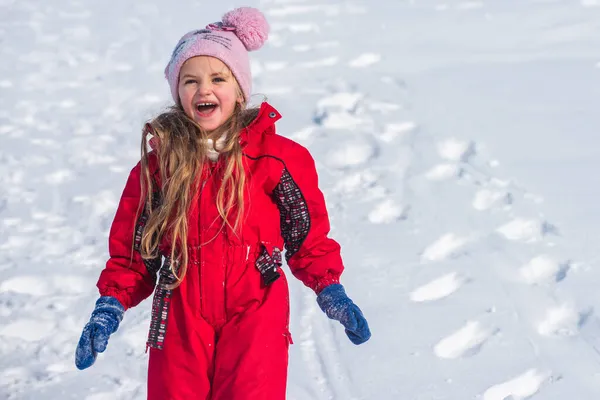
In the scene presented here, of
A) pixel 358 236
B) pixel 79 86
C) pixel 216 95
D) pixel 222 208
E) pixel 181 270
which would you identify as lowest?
pixel 358 236

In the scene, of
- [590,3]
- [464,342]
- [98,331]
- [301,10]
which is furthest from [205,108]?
[590,3]

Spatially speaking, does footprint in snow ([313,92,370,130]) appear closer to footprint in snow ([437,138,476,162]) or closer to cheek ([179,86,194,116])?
footprint in snow ([437,138,476,162])

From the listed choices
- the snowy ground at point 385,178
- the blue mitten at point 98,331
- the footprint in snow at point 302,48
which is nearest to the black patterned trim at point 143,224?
the blue mitten at point 98,331

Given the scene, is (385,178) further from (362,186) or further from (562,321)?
(562,321)

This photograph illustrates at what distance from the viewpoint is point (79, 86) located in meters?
6.10

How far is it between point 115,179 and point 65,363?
5.44ft

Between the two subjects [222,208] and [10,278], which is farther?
[10,278]

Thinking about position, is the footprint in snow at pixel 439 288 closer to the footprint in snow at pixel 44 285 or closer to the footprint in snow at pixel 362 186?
the footprint in snow at pixel 362 186

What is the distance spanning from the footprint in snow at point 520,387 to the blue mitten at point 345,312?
3.19ft

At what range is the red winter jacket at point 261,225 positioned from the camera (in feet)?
7.63

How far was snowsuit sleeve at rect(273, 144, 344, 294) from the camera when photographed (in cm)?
244

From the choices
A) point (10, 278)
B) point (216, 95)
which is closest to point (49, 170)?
point (10, 278)

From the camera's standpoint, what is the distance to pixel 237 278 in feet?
7.59

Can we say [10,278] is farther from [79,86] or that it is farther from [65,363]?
[79,86]
